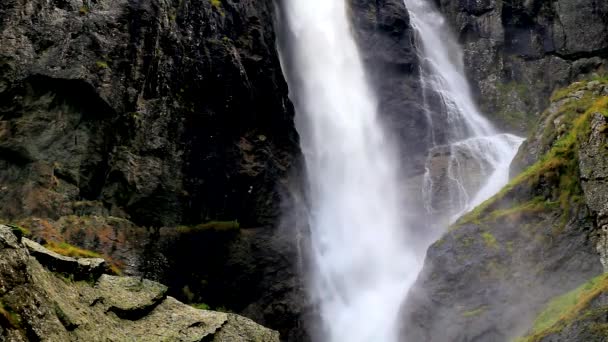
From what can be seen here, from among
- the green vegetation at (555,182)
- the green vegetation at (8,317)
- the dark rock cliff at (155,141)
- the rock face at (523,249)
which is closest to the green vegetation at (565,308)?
the rock face at (523,249)

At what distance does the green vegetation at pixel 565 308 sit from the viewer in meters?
12.7

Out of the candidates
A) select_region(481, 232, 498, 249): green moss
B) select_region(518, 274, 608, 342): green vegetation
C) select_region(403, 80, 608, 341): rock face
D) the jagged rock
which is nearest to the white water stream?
select_region(403, 80, 608, 341): rock face

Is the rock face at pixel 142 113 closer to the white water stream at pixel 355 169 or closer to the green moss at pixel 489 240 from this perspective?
the white water stream at pixel 355 169

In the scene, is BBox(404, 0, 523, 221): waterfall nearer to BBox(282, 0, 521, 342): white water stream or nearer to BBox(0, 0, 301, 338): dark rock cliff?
BBox(282, 0, 521, 342): white water stream

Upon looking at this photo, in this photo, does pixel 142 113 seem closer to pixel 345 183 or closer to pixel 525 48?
pixel 345 183

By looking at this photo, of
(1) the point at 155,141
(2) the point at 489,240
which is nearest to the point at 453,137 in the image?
(2) the point at 489,240

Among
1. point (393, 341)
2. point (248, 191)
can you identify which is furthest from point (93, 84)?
point (393, 341)

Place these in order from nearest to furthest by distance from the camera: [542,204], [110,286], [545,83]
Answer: [110,286] < [542,204] < [545,83]

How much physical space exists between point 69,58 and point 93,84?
45.8 inches

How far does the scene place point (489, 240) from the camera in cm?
1888

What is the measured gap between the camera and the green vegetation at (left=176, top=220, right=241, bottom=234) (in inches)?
811

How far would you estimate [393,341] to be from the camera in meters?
20.0

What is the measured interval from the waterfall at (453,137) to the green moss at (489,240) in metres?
8.70

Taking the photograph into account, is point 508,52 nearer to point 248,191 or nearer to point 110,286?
point 248,191
